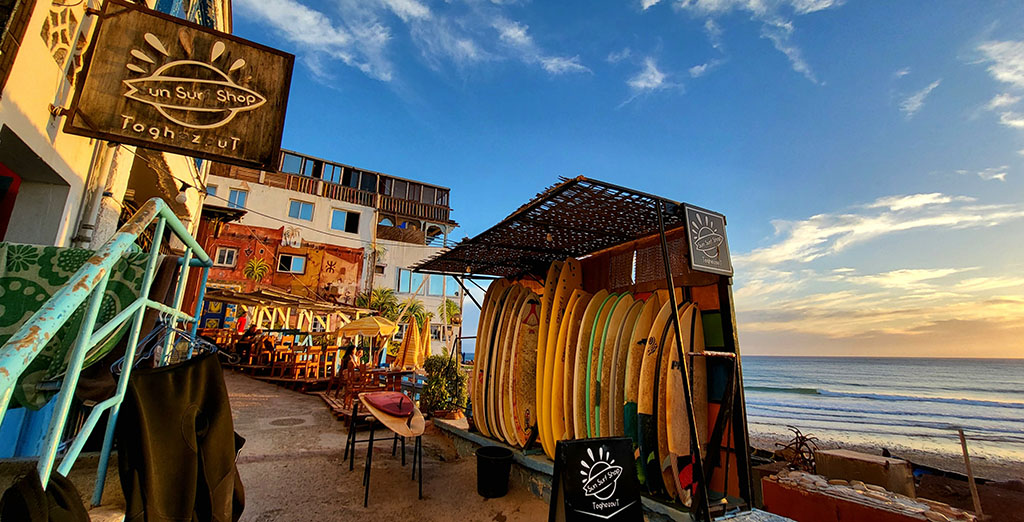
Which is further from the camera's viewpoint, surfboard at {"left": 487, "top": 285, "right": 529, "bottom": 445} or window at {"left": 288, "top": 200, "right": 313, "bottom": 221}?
window at {"left": 288, "top": 200, "right": 313, "bottom": 221}

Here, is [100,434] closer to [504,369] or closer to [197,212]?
[504,369]

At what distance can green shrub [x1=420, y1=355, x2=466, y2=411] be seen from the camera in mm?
8453

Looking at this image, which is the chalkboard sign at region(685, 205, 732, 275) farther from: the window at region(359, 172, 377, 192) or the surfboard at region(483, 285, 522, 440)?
the window at region(359, 172, 377, 192)

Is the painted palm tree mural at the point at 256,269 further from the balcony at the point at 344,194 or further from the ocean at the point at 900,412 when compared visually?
the ocean at the point at 900,412

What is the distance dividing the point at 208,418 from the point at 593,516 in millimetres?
2296

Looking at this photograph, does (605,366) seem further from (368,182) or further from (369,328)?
(368,182)

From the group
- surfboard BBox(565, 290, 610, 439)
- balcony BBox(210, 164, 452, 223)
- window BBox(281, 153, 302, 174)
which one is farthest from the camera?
window BBox(281, 153, 302, 174)

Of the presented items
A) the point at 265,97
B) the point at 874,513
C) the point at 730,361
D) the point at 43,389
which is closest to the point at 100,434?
the point at 43,389

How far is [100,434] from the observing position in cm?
348

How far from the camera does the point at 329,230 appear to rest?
24203 millimetres

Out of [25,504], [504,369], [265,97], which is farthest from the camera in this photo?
[504,369]

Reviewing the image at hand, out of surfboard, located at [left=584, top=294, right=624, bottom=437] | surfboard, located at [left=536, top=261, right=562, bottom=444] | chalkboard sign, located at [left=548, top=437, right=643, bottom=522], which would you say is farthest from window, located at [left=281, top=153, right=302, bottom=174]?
chalkboard sign, located at [left=548, top=437, right=643, bottom=522]

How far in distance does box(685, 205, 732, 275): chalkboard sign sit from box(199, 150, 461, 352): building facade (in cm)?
1738

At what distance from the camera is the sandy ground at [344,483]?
4.08m
